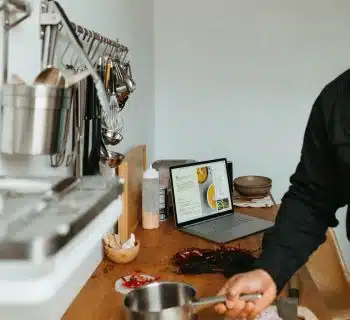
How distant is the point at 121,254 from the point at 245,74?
148 cm

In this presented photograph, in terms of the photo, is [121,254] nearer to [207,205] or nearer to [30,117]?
[207,205]

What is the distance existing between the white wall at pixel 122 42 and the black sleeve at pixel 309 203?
581 millimetres

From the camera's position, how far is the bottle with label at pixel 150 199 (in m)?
1.83

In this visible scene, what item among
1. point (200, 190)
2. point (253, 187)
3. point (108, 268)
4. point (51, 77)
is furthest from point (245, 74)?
point (51, 77)

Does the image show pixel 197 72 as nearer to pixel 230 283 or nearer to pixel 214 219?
pixel 214 219

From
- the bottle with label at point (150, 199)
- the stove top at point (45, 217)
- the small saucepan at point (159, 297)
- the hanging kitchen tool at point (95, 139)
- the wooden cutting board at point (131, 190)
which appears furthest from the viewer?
the bottle with label at point (150, 199)

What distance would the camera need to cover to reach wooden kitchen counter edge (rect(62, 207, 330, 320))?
1.21m

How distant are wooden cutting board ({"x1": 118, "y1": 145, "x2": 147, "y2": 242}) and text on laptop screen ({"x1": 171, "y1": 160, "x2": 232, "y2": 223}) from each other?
0.46 ft

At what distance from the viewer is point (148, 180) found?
1.83 metres

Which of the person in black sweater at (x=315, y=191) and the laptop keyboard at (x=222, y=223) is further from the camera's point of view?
the laptop keyboard at (x=222, y=223)

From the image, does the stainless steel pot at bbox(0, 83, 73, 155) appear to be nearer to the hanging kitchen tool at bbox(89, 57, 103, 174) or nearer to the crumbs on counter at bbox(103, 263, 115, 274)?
the hanging kitchen tool at bbox(89, 57, 103, 174)

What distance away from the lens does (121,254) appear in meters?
1.48

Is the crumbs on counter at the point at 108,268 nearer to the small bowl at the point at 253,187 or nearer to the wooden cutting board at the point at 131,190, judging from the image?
the wooden cutting board at the point at 131,190

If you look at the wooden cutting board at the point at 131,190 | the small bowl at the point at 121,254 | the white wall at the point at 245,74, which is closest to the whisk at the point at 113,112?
the wooden cutting board at the point at 131,190
